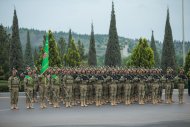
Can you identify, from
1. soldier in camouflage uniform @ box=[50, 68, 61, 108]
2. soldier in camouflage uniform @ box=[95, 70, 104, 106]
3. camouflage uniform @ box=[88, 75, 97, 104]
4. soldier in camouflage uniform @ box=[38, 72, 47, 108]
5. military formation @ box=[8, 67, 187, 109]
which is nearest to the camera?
soldier in camouflage uniform @ box=[38, 72, 47, 108]

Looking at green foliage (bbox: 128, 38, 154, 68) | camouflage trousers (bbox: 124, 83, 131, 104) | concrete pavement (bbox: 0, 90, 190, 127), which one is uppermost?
green foliage (bbox: 128, 38, 154, 68)

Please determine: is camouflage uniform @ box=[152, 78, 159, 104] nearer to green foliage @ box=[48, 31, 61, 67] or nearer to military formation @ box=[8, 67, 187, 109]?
military formation @ box=[8, 67, 187, 109]

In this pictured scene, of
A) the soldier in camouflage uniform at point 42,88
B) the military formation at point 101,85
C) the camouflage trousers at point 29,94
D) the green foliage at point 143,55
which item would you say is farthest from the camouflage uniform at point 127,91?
the green foliage at point 143,55

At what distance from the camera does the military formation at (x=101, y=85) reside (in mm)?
21656

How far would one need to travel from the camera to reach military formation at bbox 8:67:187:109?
71.1 feet

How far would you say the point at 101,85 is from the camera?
22312mm

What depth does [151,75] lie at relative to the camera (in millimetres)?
23594

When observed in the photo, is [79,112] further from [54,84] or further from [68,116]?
[54,84]

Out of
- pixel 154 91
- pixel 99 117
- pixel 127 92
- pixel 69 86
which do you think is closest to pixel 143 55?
pixel 154 91

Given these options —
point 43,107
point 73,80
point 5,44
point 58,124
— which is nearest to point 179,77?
point 73,80

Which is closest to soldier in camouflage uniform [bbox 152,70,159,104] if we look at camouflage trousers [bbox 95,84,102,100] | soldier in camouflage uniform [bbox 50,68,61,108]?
camouflage trousers [bbox 95,84,102,100]

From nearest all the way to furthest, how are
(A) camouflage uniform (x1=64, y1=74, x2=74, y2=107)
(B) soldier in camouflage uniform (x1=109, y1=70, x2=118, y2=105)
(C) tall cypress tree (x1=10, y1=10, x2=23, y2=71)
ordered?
1. (A) camouflage uniform (x1=64, y1=74, x2=74, y2=107)
2. (B) soldier in camouflage uniform (x1=109, y1=70, x2=118, y2=105)
3. (C) tall cypress tree (x1=10, y1=10, x2=23, y2=71)

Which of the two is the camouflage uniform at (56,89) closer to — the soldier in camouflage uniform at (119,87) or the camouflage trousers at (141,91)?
the soldier in camouflage uniform at (119,87)

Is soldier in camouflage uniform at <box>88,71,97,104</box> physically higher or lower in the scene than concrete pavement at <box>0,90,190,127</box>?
higher
